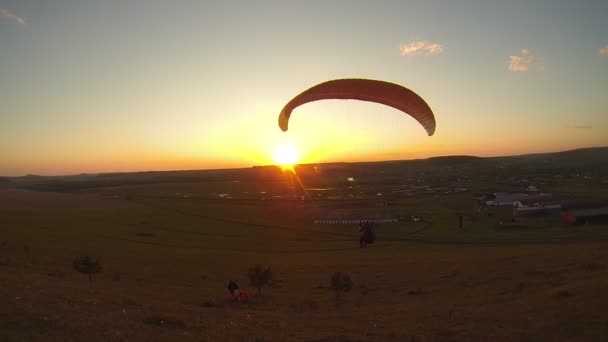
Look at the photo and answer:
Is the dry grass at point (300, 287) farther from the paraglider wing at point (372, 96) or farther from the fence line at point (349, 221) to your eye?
the fence line at point (349, 221)

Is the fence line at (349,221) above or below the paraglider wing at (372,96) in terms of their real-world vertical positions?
below

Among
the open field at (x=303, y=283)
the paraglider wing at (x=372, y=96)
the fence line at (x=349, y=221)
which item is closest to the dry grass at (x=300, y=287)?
the open field at (x=303, y=283)

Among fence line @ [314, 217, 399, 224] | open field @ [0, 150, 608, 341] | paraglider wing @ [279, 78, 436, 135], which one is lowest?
fence line @ [314, 217, 399, 224]

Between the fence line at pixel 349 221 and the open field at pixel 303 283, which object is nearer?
the open field at pixel 303 283

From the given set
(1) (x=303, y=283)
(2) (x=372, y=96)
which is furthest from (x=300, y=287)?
(2) (x=372, y=96)

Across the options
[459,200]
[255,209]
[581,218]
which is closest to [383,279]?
[581,218]

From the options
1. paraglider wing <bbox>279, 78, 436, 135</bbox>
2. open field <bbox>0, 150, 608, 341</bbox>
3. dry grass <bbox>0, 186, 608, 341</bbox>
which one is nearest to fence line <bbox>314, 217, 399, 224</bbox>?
open field <bbox>0, 150, 608, 341</bbox>

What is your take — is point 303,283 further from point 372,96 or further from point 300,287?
point 372,96

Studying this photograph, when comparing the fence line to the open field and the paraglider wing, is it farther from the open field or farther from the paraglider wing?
the paraglider wing

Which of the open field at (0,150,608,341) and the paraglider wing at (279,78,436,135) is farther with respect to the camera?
the paraglider wing at (279,78,436,135)
